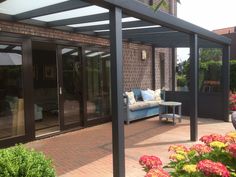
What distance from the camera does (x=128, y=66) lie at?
9.54 metres

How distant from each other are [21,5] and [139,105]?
4.92 metres

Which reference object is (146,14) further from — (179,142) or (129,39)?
(129,39)

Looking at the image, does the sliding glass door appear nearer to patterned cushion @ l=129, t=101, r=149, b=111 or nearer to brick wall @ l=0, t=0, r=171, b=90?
brick wall @ l=0, t=0, r=171, b=90

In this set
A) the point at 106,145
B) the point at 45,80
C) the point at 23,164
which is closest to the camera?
the point at 23,164

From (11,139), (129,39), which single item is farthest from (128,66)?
(11,139)

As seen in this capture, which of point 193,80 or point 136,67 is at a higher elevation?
point 136,67

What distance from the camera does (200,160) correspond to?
245 centimetres

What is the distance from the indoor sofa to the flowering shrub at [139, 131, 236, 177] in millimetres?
5480

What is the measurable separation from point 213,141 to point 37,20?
4957 millimetres

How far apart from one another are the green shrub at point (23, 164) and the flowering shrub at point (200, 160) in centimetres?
104

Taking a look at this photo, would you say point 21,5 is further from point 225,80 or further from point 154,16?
point 225,80

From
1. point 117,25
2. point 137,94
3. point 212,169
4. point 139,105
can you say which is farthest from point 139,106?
point 212,169

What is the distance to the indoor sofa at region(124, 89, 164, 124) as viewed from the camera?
8.29 m

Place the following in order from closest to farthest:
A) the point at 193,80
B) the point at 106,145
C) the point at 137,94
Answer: the point at 106,145
the point at 193,80
the point at 137,94
